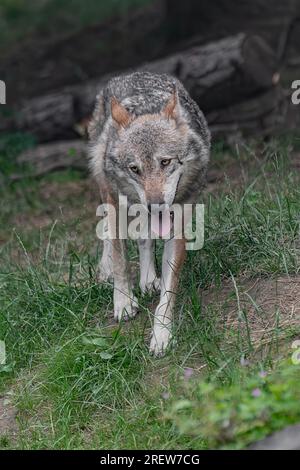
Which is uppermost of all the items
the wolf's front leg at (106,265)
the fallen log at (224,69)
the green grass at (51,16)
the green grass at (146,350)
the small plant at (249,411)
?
the green grass at (51,16)

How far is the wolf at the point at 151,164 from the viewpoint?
19.7ft

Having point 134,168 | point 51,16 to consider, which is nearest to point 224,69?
point 134,168

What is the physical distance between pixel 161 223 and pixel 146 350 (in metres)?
0.81

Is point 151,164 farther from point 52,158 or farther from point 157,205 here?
point 52,158

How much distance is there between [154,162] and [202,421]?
6.21 ft

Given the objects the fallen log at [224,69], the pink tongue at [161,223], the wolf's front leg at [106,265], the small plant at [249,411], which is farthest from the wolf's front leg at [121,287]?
the fallen log at [224,69]

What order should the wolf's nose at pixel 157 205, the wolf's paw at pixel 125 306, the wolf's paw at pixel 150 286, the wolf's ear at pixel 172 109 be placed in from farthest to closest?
the wolf's paw at pixel 150 286 → the wolf's paw at pixel 125 306 → the wolf's ear at pixel 172 109 → the wolf's nose at pixel 157 205

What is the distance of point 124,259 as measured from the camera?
6.77 meters

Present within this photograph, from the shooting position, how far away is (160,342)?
5.93 m

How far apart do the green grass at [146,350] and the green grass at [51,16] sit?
771 cm

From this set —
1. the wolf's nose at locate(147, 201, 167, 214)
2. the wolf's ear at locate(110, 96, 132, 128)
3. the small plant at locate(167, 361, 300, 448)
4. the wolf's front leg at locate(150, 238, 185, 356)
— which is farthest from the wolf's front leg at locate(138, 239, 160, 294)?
the small plant at locate(167, 361, 300, 448)

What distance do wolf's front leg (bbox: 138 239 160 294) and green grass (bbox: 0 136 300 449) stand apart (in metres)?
0.15

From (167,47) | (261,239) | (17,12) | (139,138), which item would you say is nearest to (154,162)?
(139,138)

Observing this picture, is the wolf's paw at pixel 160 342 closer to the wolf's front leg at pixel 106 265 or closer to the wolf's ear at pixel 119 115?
the wolf's front leg at pixel 106 265
